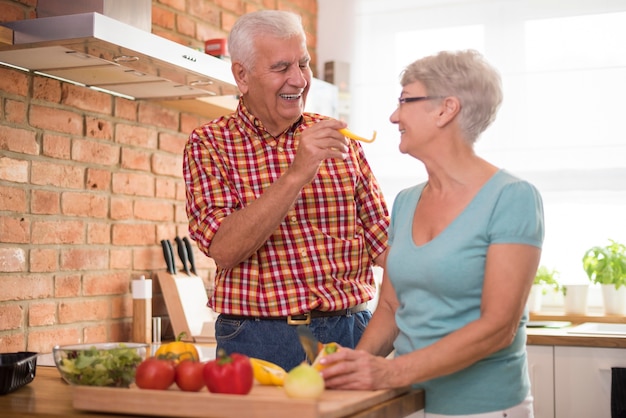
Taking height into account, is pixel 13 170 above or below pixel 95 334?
above

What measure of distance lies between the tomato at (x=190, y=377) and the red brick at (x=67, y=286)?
132 cm

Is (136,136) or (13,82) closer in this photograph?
(13,82)

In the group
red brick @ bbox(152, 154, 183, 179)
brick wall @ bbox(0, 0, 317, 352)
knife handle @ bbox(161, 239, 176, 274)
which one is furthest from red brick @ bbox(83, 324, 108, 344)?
red brick @ bbox(152, 154, 183, 179)

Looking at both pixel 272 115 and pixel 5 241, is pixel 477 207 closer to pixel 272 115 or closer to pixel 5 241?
pixel 272 115

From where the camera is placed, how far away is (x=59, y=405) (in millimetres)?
1697

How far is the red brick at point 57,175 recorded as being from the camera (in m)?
2.68

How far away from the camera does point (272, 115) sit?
218 cm

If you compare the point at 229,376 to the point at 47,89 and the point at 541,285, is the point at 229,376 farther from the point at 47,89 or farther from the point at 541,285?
the point at 541,285

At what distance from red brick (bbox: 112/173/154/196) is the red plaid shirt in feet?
3.01

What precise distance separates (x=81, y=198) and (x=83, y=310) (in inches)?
14.6

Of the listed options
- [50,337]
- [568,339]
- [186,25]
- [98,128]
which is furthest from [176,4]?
[568,339]

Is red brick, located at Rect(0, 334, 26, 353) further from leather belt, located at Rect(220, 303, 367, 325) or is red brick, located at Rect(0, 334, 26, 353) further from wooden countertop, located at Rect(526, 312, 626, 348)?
wooden countertop, located at Rect(526, 312, 626, 348)

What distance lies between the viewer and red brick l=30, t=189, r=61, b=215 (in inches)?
105

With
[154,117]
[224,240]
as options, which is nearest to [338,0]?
[154,117]
